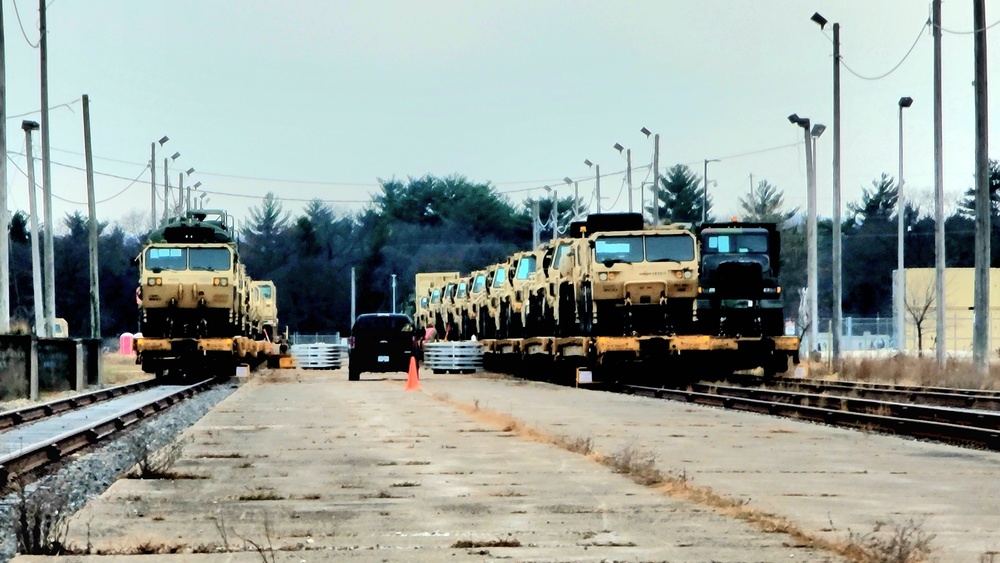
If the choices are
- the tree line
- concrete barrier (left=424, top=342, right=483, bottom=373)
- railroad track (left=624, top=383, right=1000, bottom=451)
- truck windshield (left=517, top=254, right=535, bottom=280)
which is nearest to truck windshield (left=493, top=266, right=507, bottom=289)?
concrete barrier (left=424, top=342, right=483, bottom=373)

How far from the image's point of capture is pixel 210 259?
4344cm

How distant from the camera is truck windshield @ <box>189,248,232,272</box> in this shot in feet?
142

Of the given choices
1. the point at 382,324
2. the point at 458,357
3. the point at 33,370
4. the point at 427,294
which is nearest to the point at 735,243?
the point at 382,324

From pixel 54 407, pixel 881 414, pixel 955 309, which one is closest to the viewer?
pixel 881 414

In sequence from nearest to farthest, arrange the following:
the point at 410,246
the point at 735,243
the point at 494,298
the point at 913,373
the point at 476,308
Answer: the point at 735,243 < the point at 913,373 < the point at 494,298 < the point at 476,308 < the point at 410,246

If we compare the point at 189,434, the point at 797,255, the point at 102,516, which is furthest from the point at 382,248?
the point at 102,516

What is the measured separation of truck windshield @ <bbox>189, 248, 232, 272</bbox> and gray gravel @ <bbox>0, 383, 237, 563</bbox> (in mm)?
15099

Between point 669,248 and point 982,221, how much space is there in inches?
266

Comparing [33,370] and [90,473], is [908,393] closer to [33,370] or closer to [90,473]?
[90,473]

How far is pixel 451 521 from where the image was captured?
1137cm

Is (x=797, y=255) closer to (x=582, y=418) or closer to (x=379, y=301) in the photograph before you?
(x=379, y=301)

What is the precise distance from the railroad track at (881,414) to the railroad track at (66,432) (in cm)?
1015

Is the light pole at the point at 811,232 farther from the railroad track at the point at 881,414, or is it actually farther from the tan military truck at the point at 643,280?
the railroad track at the point at 881,414

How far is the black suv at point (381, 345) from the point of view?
1778 inches
